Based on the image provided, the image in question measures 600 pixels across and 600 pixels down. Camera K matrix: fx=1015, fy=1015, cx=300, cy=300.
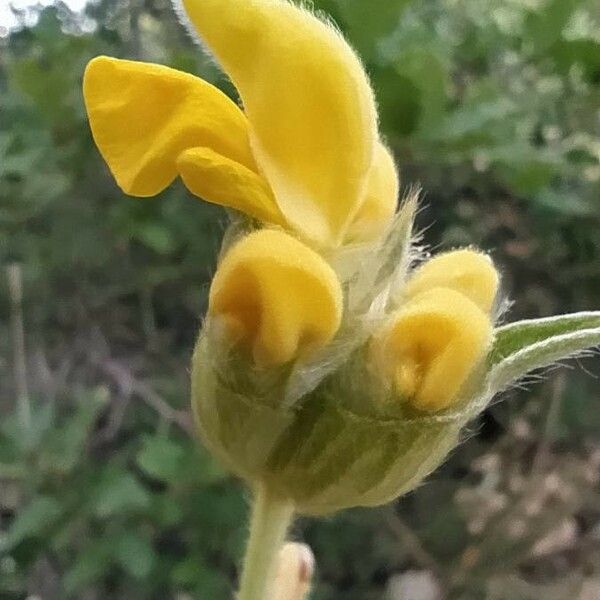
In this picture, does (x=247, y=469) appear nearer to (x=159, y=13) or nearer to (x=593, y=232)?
(x=593, y=232)

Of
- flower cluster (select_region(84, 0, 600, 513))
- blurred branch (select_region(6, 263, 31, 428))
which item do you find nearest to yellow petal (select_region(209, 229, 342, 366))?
flower cluster (select_region(84, 0, 600, 513))

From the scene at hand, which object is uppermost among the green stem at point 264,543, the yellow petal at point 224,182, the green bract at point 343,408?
the yellow petal at point 224,182

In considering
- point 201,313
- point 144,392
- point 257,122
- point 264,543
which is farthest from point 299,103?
point 144,392

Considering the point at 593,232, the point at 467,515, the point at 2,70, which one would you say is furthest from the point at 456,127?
the point at 2,70

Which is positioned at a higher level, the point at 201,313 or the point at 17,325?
the point at 201,313

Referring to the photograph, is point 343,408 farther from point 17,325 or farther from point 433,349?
point 17,325

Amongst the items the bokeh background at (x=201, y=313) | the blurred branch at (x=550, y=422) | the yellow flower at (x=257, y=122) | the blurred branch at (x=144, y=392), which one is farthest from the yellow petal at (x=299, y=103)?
the blurred branch at (x=550, y=422)

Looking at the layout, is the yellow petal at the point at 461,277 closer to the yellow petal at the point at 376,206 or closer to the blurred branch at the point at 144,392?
the yellow petal at the point at 376,206
